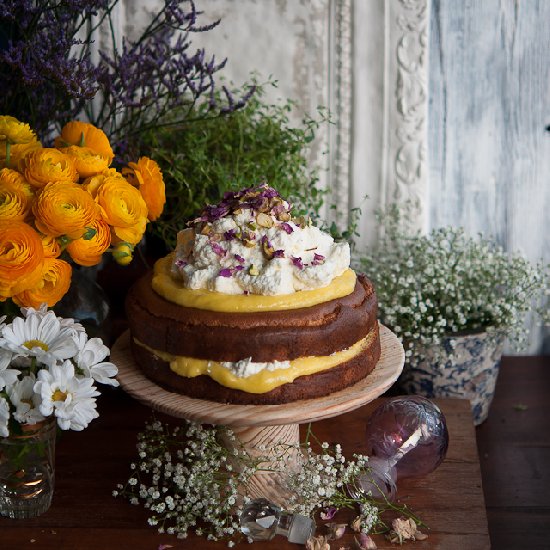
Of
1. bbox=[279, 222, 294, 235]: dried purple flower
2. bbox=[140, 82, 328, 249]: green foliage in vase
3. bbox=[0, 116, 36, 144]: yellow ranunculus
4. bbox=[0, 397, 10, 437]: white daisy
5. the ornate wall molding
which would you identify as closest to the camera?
bbox=[0, 397, 10, 437]: white daisy

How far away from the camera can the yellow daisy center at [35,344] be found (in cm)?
142

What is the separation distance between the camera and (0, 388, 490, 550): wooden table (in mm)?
1494

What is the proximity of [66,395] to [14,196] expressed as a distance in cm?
36

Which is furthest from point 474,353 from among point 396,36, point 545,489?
point 396,36

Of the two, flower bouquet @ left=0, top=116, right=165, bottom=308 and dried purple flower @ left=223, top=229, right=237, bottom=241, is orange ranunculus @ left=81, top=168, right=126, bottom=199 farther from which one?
dried purple flower @ left=223, top=229, right=237, bottom=241

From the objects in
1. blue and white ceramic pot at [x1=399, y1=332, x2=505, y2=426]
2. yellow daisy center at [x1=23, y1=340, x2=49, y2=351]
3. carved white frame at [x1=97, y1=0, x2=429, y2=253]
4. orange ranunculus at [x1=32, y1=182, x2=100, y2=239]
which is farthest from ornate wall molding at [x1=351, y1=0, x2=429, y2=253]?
yellow daisy center at [x1=23, y1=340, x2=49, y2=351]

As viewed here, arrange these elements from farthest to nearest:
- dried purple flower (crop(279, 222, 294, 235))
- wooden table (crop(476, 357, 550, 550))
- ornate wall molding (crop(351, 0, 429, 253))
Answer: ornate wall molding (crop(351, 0, 429, 253)) < wooden table (crop(476, 357, 550, 550)) < dried purple flower (crop(279, 222, 294, 235))

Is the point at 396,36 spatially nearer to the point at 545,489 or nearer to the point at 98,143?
the point at 98,143

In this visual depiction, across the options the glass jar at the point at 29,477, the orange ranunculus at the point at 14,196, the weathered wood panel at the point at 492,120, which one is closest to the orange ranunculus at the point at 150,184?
the orange ranunculus at the point at 14,196

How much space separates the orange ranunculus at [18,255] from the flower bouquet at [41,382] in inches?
2.1

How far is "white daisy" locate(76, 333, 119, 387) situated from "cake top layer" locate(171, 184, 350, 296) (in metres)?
Result: 0.19

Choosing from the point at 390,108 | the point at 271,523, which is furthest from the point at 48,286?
the point at 390,108

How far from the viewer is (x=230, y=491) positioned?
1.52m

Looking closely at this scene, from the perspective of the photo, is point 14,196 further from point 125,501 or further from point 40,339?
point 125,501
